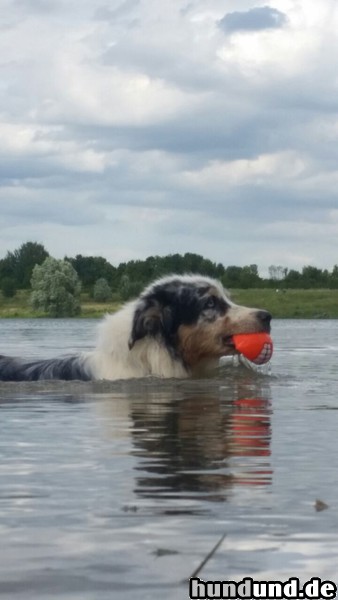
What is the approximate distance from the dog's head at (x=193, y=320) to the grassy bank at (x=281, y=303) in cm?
8356

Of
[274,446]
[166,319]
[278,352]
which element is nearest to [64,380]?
[166,319]

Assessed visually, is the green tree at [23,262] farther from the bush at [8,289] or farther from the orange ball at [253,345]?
the orange ball at [253,345]

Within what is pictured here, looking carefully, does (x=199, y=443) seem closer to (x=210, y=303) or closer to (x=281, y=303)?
(x=210, y=303)

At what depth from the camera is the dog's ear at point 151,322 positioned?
49.4 ft

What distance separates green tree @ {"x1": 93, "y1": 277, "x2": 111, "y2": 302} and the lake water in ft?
247

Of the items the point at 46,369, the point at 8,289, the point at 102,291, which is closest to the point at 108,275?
the point at 102,291

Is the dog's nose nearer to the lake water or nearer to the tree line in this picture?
the lake water

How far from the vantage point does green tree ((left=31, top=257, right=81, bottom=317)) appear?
104812 mm

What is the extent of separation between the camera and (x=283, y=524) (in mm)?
6027

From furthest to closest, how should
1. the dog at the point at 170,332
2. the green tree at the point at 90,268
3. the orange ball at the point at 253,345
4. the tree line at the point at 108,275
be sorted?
the green tree at the point at 90,268 → the tree line at the point at 108,275 → the orange ball at the point at 253,345 → the dog at the point at 170,332

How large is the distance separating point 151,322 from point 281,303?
97.5 metres

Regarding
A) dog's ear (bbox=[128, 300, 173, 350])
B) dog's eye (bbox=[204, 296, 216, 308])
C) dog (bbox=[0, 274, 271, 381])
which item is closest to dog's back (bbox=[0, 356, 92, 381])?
dog (bbox=[0, 274, 271, 381])

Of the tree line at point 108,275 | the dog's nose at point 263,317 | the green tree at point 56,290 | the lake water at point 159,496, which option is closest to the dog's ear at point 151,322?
the dog's nose at point 263,317

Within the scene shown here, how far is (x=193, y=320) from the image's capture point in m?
15.2
